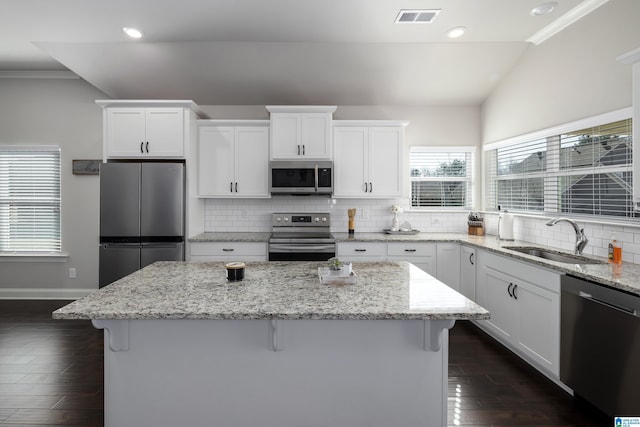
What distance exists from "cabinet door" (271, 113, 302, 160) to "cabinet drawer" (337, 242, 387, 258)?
1.28 m

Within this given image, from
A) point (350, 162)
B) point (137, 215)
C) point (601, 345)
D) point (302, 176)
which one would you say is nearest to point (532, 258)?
point (601, 345)

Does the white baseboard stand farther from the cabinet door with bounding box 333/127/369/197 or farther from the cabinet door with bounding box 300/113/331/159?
the cabinet door with bounding box 333/127/369/197

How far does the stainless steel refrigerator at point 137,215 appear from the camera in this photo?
389cm

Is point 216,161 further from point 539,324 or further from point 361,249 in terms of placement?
point 539,324

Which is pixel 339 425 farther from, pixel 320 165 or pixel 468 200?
pixel 468 200

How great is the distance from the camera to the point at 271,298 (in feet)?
5.25

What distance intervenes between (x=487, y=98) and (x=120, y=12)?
13.9ft

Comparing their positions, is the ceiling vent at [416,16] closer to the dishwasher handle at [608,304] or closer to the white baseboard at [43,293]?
the dishwasher handle at [608,304]

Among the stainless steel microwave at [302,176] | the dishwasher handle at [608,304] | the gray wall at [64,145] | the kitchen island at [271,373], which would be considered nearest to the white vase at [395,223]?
the stainless steel microwave at [302,176]

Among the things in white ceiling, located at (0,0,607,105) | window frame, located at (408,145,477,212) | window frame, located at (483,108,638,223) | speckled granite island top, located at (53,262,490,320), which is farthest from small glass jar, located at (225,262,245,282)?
window frame, located at (408,145,477,212)

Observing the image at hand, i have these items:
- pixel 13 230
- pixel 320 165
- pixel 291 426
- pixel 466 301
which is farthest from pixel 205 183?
pixel 466 301

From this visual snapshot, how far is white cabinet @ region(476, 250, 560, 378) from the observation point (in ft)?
8.45

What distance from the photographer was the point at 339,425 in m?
1.70

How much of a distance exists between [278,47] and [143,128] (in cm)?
178
